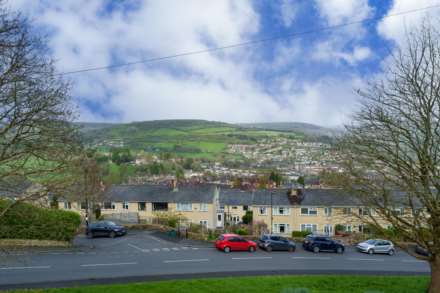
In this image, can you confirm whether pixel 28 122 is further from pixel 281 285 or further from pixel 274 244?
pixel 274 244

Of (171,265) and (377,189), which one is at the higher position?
(377,189)

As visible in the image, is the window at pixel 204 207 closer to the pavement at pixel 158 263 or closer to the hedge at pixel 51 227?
the pavement at pixel 158 263

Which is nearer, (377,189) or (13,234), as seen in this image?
(377,189)

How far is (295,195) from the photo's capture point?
5228 cm

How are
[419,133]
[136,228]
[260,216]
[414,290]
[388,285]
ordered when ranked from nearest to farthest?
[419,133]
[414,290]
[388,285]
[136,228]
[260,216]

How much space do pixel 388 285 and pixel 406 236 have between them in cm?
751

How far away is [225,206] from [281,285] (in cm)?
4272

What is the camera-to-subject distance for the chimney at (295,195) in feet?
168

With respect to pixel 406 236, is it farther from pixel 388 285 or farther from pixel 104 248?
pixel 104 248

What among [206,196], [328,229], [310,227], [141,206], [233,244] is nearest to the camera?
[233,244]

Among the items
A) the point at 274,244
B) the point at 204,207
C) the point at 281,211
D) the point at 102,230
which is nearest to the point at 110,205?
the point at 204,207

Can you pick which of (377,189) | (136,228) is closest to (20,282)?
(377,189)

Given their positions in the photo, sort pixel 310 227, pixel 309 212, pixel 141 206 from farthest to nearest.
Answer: pixel 141 206
pixel 309 212
pixel 310 227

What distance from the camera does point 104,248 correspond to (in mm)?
29031
